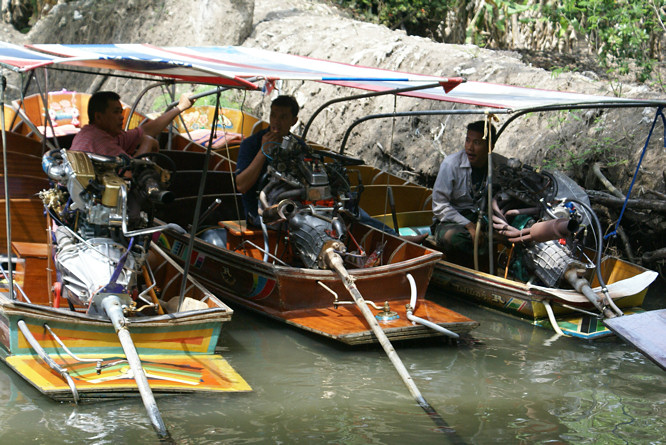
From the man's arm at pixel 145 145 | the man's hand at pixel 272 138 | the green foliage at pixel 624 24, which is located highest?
the green foliage at pixel 624 24

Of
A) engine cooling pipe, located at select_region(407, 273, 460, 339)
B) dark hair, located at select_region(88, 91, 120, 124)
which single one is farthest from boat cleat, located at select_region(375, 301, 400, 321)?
dark hair, located at select_region(88, 91, 120, 124)

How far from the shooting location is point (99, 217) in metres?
5.16

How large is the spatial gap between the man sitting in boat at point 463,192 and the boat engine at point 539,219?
11.6 inches

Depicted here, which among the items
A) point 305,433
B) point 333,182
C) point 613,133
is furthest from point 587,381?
point 613,133

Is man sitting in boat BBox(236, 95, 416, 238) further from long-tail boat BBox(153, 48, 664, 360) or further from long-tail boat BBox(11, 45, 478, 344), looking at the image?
long-tail boat BBox(153, 48, 664, 360)

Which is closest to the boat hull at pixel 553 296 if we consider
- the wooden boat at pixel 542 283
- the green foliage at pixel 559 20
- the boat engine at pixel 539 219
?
the wooden boat at pixel 542 283

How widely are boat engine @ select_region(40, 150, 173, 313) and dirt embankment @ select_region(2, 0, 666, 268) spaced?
2018mm

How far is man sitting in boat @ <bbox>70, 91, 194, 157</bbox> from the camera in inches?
224

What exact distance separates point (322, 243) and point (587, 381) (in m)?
2.21

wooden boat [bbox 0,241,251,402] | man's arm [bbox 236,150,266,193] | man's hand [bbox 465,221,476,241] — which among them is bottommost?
wooden boat [bbox 0,241,251,402]

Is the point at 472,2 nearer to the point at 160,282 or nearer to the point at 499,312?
the point at 499,312

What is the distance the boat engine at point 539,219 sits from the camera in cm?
645

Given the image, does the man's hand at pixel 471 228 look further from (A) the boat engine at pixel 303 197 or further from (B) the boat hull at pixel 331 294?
(A) the boat engine at pixel 303 197

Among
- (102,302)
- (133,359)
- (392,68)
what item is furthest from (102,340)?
(392,68)
